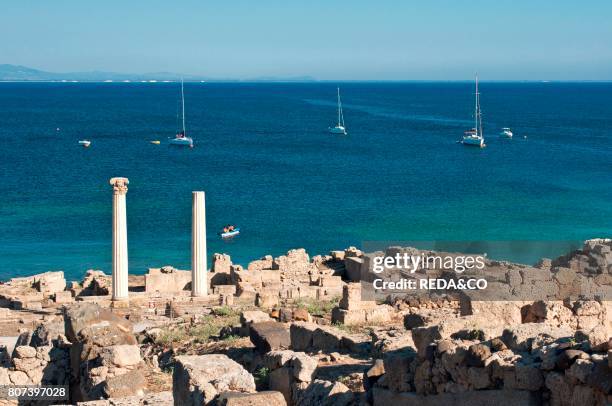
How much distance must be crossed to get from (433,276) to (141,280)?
901cm

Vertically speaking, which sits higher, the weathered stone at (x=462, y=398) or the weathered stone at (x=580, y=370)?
the weathered stone at (x=580, y=370)

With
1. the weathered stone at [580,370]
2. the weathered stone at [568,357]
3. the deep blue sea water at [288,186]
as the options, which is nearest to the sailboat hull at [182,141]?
the deep blue sea water at [288,186]

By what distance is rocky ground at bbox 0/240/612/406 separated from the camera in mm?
7914

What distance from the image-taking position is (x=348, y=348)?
40.2 ft

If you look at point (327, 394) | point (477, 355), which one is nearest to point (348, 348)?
point (327, 394)

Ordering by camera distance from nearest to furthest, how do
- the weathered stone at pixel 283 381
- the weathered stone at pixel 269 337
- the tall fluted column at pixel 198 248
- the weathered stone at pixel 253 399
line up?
1. the weathered stone at pixel 253 399
2. the weathered stone at pixel 283 381
3. the weathered stone at pixel 269 337
4. the tall fluted column at pixel 198 248

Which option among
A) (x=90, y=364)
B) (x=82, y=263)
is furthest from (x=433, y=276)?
(x=82, y=263)

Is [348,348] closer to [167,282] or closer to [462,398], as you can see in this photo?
[462,398]

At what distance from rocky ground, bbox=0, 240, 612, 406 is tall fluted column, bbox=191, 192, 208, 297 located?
0.62 meters

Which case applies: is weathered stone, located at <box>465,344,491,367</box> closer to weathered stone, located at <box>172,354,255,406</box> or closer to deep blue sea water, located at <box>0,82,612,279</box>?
weathered stone, located at <box>172,354,255,406</box>

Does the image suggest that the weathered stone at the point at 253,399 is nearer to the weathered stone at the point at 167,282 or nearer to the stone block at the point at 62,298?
the stone block at the point at 62,298

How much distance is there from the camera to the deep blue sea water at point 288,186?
44969mm

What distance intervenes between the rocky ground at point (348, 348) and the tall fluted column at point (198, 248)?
2.05 feet

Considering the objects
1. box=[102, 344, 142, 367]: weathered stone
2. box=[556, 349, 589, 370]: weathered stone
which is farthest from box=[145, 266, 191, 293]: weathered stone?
box=[556, 349, 589, 370]: weathered stone
